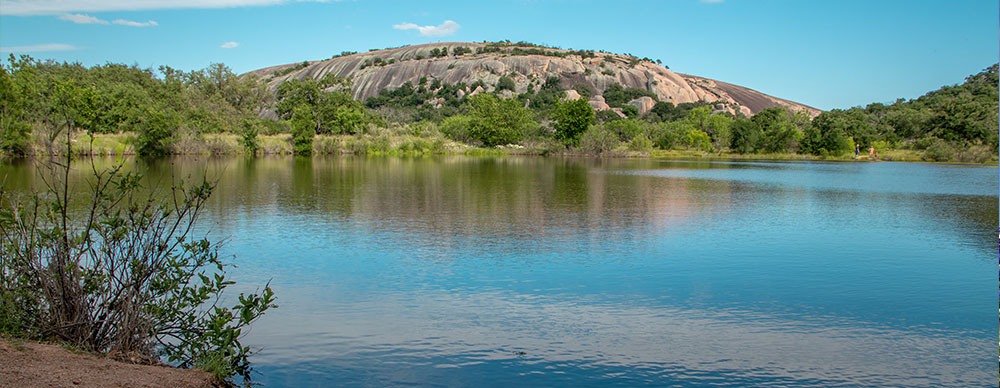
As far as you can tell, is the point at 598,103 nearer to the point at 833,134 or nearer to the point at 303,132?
the point at 833,134

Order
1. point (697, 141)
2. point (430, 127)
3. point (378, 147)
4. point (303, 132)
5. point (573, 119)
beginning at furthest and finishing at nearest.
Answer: point (697, 141) < point (430, 127) < point (573, 119) < point (378, 147) < point (303, 132)

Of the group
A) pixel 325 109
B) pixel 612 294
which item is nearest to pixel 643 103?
pixel 325 109

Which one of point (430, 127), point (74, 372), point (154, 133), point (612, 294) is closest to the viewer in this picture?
point (74, 372)

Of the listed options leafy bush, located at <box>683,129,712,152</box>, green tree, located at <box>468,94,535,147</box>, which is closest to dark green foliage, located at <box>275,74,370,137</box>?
green tree, located at <box>468,94,535,147</box>

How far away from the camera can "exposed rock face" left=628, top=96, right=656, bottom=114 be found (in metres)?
154

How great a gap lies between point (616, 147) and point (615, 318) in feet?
218

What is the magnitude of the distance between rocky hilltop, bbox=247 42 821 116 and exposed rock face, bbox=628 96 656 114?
25cm

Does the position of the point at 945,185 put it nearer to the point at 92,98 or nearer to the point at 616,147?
the point at 616,147

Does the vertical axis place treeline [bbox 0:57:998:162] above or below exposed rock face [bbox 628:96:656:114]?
below

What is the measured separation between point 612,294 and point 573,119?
63.6 metres

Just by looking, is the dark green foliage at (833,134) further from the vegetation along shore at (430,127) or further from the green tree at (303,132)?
the green tree at (303,132)

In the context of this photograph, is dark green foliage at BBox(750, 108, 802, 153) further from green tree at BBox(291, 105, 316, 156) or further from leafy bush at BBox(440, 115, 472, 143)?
green tree at BBox(291, 105, 316, 156)

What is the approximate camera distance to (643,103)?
15600 centimetres

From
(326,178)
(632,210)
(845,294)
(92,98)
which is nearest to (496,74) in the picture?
(92,98)
